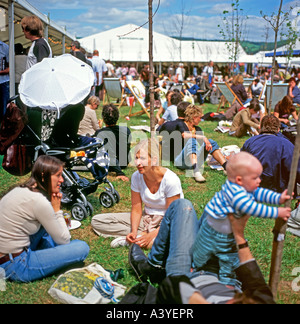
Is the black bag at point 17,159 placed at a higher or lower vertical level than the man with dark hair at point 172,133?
higher

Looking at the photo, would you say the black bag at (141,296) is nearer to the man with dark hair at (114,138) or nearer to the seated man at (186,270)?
the seated man at (186,270)

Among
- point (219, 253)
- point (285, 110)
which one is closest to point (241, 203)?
point (219, 253)

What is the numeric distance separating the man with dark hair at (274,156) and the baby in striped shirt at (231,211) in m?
2.61

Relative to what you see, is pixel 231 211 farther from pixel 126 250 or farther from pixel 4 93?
pixel 4 93

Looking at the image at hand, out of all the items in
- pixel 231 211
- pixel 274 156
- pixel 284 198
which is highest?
pixel 284 198

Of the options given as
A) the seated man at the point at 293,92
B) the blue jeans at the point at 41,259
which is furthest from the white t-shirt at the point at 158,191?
the seated man at the point at 293,92

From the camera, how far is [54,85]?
4418 mm

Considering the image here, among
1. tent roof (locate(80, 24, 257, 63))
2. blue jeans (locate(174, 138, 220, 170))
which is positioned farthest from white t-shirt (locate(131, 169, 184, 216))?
tent roof (locate(80, 24, 257, 63))

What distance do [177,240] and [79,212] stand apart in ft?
6.64

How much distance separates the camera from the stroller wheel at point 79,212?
4.39 meters

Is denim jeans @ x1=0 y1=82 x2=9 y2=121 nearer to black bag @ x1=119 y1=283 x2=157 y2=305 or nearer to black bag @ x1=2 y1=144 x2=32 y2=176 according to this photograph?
black bag @ x1=2 y1=144 x2=32 y2=176

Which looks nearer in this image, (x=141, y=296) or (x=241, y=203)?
(x=241, y=203)
